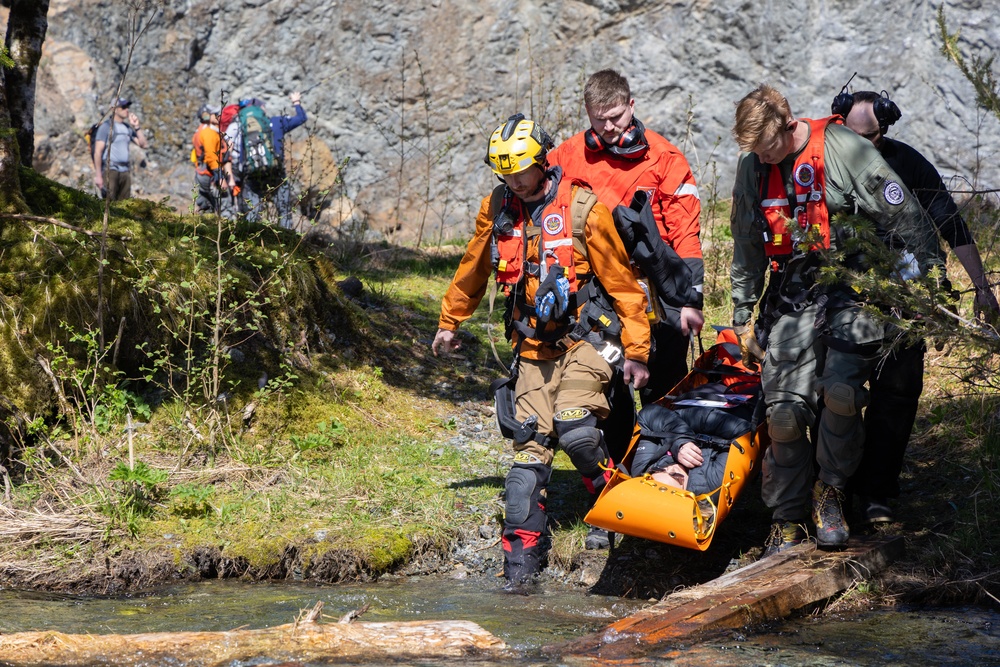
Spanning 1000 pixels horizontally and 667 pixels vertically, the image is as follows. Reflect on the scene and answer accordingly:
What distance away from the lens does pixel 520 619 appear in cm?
497

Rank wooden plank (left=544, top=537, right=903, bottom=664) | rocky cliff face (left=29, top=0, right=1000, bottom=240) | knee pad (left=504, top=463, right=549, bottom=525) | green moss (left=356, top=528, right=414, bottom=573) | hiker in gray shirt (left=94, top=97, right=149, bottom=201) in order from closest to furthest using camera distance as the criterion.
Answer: wooden plank (left=544, top=537, right=903, bottom=664) < knee pad (left=504, top=463, right=549, bottom=525) < green moss (left=356, top=528, right=414, bottom=573) < rocky cliff face (left=29, top=0, right=1000, bottom=240) < hiker in gray shirt (left=94, top=97, right=149, bottom=201)

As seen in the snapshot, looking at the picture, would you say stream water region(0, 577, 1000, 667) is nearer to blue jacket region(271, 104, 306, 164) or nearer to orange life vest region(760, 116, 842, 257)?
orange life vest region(760, 116, 842, 257)

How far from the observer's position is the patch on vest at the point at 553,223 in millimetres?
5474

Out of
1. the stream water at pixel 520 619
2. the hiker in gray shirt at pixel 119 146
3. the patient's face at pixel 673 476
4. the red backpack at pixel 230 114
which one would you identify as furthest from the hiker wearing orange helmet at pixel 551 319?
the hiker in gray shirt at pixel 119 146

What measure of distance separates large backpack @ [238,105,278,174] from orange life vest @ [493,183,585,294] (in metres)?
7.67

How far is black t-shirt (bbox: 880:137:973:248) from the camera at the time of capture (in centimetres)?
519

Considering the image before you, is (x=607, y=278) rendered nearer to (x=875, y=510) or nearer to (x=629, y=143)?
(x=629, y=143)

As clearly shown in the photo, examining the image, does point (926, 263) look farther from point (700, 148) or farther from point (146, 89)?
point (146, 89)

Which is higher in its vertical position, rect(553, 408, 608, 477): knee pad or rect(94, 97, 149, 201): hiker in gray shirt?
rect(94, 97, 149, 201): hiker in gray shirt

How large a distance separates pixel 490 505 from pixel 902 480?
2.54 m

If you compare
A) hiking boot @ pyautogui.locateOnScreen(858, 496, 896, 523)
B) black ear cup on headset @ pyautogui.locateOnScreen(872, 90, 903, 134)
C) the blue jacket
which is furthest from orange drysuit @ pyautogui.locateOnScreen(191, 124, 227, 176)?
hiking boot @ pyautogui.locateOnScreen(858, 496, 896, 523)

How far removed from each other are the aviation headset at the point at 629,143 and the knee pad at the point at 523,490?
1.98 m

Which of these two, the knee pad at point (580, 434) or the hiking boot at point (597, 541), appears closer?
the knee pad at point (580, 434)

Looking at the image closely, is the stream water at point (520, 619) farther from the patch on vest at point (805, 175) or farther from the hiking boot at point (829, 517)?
the patch on vest at point (805, 175)
